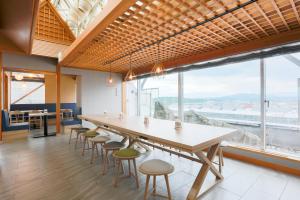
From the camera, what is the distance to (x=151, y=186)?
7.19ft

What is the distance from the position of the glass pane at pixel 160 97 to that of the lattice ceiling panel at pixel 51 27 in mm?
3107

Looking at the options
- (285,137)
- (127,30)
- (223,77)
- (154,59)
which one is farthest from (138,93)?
(285,137)

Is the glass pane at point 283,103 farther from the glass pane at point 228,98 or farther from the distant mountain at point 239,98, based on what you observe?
the glass pane at point 228,98

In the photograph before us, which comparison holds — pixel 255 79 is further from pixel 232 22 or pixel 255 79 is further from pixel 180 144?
pixel 180 144

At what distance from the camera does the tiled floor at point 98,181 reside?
200 cm

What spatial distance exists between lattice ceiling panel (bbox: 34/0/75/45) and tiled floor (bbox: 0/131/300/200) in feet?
10.9

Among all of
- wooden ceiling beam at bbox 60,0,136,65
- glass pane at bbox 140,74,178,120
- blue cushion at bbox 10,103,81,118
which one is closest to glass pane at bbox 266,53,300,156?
glass pane at bbox 140,74,178,120

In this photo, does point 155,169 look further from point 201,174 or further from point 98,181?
point 98,181

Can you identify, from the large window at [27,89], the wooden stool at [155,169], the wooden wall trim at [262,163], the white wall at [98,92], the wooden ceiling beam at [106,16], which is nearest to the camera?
the wooden stool at [155,169]

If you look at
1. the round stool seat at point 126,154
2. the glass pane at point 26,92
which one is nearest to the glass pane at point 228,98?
the round stool seat at point 126,154

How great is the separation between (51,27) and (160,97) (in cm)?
409

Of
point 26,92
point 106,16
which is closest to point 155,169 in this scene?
point 106,16

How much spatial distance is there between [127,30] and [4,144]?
15.0 ft

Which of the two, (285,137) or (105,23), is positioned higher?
(105,23)
